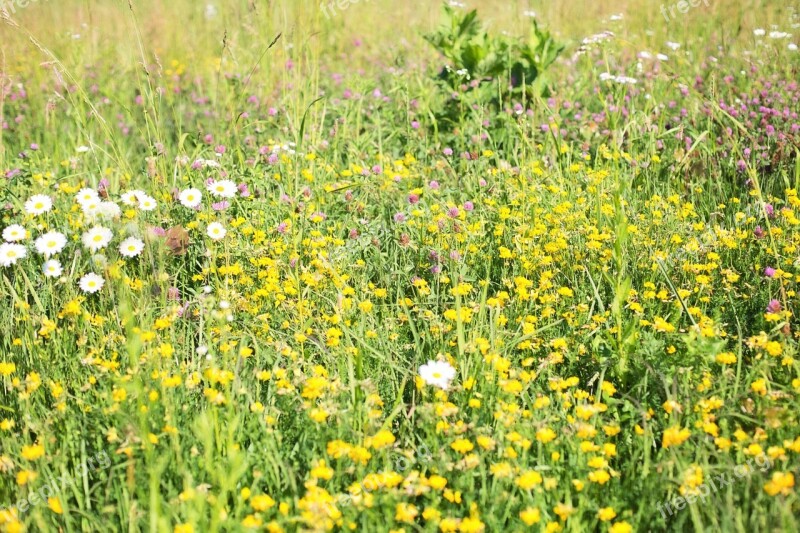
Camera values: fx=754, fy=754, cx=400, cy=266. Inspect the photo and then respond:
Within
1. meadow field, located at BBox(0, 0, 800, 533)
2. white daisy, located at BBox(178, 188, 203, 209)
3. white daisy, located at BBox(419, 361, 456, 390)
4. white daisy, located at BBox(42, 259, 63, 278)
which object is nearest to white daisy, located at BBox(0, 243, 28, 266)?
meadow field, located at BBox(0, 0, 800, 533)

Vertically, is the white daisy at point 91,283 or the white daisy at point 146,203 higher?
the white daisy at point 146,203

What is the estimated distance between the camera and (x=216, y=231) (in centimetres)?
271

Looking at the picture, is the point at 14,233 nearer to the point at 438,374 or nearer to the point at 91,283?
the point at 91,283

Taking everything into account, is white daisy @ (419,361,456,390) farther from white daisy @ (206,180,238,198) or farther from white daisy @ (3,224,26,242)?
white daisy @ (3,224,26,242)

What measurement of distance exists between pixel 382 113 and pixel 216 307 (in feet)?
6.65

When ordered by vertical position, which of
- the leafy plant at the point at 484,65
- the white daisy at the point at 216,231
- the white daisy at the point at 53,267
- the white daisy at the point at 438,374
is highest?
the leafy plant at the point at 484,65

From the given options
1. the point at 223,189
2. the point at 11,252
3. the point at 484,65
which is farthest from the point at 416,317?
the point at 484,65

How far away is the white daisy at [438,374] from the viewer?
6.56 feet

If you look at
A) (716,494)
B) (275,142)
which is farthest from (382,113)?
(716,494)

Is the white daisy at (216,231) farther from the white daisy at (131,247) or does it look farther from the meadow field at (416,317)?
the white daisy at (131,247)

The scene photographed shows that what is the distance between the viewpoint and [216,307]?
2.51m

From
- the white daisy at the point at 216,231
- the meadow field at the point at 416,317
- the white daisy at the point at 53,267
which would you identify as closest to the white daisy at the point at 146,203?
the meadow field at the point at 416,317

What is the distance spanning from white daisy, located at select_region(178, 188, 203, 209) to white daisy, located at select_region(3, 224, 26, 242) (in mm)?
560

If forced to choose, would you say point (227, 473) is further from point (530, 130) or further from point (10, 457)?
point (530, 130)
